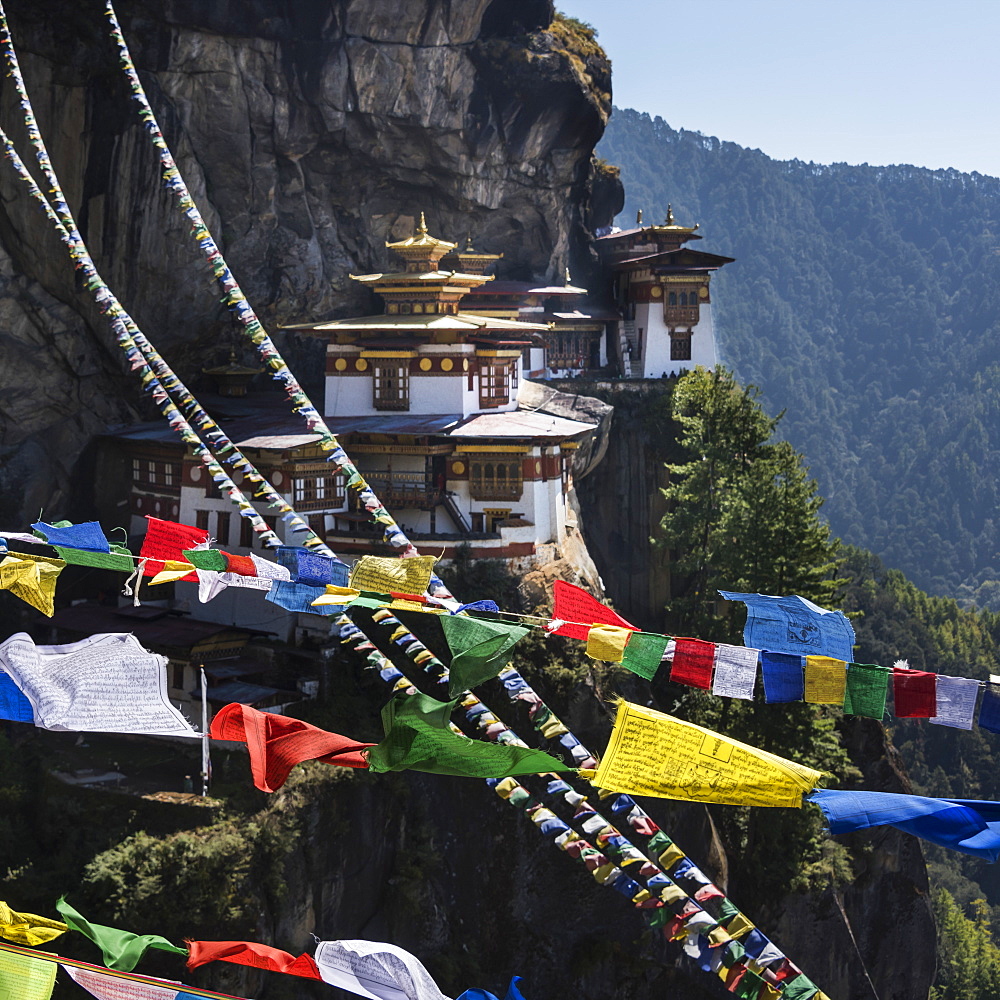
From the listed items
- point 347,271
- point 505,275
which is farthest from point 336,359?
point 505,275

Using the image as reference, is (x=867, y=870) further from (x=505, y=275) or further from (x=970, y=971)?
(x=505, y=275)

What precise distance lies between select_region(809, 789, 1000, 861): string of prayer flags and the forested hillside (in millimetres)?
114349

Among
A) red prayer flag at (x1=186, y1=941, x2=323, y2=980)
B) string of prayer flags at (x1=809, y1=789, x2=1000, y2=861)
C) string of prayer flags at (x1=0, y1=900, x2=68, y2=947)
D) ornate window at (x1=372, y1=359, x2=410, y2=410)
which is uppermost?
ornate window at (x1=372, y1=359, x2=410, y2=410)

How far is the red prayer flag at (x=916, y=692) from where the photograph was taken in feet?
62.5

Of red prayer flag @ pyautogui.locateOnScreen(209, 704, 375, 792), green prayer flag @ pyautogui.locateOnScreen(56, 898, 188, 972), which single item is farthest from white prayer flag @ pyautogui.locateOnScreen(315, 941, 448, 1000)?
red prayer flag @ pyautogui.locateOnScreen(209, 704, 375, 792)

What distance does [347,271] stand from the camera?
51469mm

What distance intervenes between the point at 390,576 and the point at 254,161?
29773mm

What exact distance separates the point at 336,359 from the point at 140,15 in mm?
12357

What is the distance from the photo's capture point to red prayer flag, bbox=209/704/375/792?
1639cm

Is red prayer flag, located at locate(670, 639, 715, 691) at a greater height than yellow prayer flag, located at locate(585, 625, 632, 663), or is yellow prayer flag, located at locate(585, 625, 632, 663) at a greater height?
yellow prayer flag, located at locate(585, 625, 632, 663)

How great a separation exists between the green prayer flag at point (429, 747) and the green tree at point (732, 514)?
2793 cm

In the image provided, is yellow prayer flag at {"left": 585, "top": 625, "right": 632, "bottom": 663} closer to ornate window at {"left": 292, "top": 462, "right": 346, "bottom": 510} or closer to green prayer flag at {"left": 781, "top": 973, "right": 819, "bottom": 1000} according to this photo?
green prayer flag at {"left": 781, "top": 973, "right": 819, "bottom": 1000}

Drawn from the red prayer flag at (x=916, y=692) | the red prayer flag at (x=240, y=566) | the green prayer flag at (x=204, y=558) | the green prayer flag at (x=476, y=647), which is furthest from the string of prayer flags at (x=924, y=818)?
the green prayer flag at (x=204, y=558)

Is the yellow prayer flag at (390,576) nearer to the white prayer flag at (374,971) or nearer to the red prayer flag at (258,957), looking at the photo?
the red prayer flag at (258,957)
